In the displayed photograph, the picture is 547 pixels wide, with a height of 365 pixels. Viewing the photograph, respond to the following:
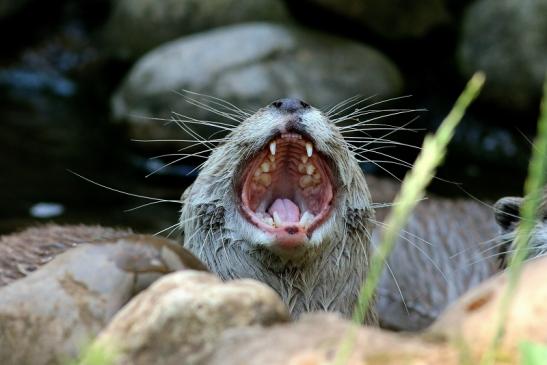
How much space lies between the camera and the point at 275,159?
126 inches

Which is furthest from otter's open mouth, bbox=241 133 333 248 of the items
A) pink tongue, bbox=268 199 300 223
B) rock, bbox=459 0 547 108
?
rock, bbox=459 0 547 108

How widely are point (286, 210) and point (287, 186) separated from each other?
0.11 m

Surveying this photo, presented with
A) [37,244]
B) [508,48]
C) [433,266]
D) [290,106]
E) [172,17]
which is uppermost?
[172,17]

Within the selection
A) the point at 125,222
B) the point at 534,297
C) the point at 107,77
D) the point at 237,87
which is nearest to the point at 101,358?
the point at 534,297

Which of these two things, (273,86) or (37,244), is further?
(273,86)

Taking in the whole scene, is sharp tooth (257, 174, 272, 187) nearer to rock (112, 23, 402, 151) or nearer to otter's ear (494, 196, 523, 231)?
otter's ear (494, 196, 523, 231)

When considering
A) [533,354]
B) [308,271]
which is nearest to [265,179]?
[308,271]

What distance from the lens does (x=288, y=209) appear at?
10.5 ft

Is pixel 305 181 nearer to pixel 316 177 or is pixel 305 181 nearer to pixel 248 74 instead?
pixel 316 177

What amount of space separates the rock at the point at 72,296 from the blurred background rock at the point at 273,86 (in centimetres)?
421

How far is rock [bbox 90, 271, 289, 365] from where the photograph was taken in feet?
6.17

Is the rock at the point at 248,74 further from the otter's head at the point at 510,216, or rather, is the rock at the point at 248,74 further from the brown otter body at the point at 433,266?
the otter's head at the point at 510,216

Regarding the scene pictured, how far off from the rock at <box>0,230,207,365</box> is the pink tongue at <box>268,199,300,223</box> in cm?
89

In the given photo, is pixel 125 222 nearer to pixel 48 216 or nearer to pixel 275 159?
pixel 48 216
